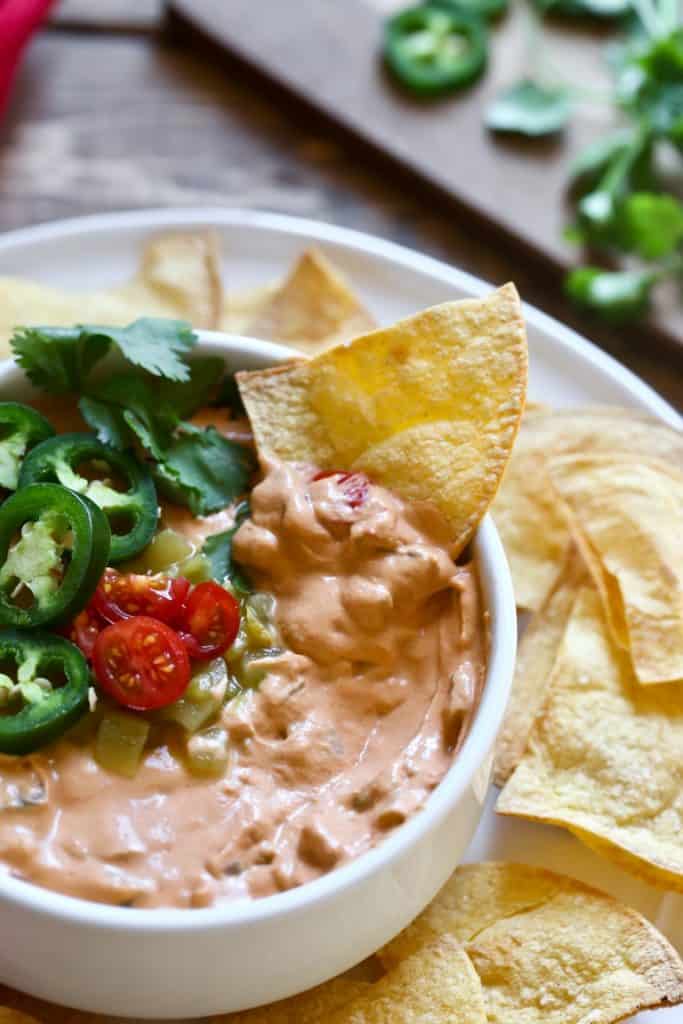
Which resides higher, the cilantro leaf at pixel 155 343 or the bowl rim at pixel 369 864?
the cilantro leaf at pixel 155 343

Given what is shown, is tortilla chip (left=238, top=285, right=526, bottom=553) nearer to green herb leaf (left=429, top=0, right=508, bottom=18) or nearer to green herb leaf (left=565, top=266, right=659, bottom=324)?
green herb leaf (left=565, top=266, right=659, bottom=324)

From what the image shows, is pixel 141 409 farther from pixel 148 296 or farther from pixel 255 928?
pixel 255 928

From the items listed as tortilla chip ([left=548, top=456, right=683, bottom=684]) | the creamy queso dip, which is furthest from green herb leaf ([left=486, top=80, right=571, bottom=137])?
the creamy queso dip

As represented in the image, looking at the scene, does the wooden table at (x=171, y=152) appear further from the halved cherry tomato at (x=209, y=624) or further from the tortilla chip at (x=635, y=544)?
the halved cherry tomato at (x=209, y=624)

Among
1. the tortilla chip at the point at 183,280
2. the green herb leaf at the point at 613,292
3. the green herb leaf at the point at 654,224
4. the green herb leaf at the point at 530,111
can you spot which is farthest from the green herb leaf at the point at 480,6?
the tortilla chip at the point at 183,280

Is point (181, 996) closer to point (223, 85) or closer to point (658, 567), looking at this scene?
point (658, 567)

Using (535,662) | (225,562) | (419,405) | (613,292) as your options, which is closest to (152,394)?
(225,562)
